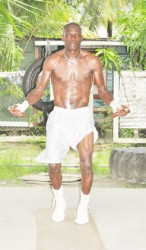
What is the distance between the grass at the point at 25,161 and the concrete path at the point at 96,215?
6.58 feet

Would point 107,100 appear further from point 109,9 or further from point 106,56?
point 109,9

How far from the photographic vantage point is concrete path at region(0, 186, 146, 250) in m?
5.78

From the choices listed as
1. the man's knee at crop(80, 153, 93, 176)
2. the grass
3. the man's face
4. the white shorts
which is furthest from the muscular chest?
the grass

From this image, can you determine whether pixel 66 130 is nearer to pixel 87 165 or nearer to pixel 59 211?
pixel 87 165

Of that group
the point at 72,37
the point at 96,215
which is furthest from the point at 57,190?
the point at 72,37

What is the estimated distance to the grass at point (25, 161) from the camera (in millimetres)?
11383

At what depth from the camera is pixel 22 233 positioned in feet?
20.0

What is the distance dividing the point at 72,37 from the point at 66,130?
87 cm

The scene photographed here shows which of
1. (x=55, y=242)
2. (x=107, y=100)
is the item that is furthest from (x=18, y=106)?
(x=55, y=242)

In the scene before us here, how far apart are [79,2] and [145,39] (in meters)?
11.6

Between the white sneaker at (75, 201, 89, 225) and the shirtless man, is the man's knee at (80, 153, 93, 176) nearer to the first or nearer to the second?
the shirtless man

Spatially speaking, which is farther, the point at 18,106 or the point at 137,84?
the point at 137,84

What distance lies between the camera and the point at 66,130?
6.52m

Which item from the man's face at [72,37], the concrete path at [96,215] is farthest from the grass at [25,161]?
the man's face at [72,37]
